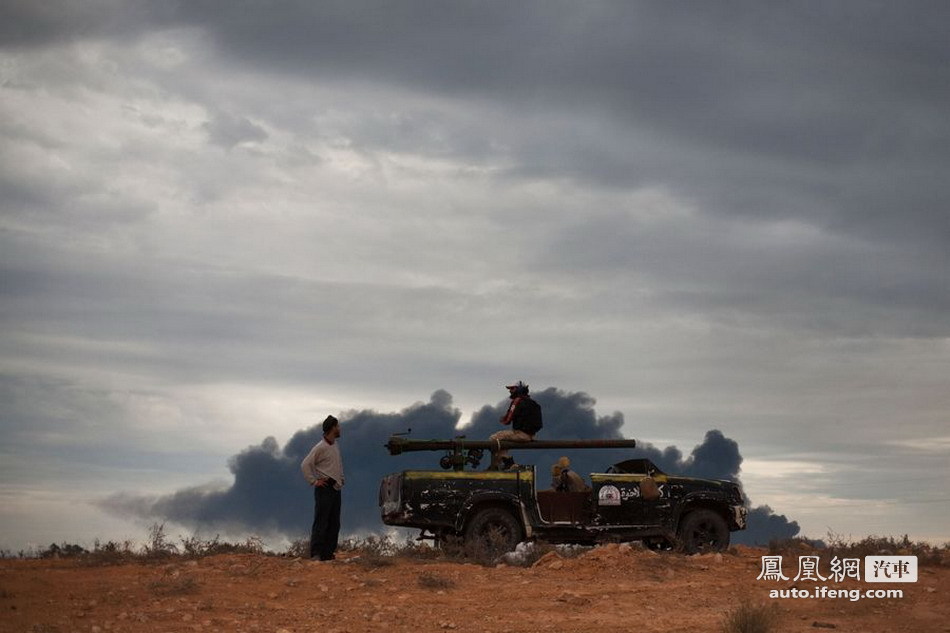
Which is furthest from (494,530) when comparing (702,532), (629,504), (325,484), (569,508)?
(702,532)

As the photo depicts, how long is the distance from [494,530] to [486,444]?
195cm

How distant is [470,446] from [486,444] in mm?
293

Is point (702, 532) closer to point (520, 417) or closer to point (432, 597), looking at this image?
point (520, 417)

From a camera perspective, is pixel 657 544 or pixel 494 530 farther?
pixel 657 544

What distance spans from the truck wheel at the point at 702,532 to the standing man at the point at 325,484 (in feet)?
19.7

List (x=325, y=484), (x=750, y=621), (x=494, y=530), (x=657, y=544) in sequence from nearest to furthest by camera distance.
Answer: (x=750, y=621)
(x=325, y=484)
(x=494, y=530)
(x=657, y=544)

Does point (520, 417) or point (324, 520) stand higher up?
point (520, 417)

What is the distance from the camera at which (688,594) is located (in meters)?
14.2

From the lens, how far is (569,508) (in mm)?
18609

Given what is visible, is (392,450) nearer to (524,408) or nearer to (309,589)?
(524,408)

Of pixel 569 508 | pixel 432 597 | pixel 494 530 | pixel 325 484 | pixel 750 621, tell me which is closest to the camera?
pixel 750 621

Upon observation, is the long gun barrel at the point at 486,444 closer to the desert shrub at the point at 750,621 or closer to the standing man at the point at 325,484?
the standing man at the point at 325,484

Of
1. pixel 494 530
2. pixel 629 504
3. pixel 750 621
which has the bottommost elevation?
pixel 750 621

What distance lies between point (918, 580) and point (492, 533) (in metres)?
6.53
